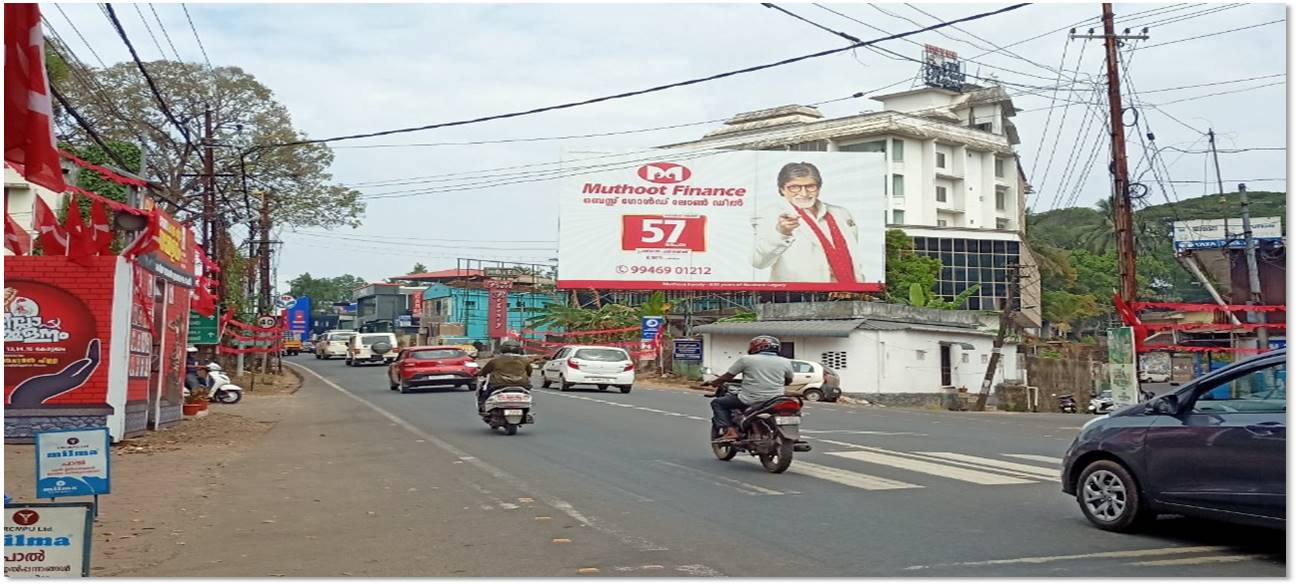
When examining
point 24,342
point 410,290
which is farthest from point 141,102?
point 410,290

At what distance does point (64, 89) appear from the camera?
39469mm

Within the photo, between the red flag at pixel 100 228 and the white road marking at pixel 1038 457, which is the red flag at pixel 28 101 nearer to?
the red flag at pixel 100 228

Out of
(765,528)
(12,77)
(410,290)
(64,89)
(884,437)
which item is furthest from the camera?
(410,290)

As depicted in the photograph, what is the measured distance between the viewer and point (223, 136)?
142ft

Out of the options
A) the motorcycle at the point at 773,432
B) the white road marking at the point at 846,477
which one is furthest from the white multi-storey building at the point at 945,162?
the motorcycle at the point at 773,432

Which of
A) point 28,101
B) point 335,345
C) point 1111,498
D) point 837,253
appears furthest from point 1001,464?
point 335,345

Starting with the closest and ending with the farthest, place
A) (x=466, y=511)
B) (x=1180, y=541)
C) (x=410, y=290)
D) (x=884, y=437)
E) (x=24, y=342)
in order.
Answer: (x=1180, y=541)
(x=466, y=511)
(x=24, y=342)
(x=884, y=437)
(x=410, y=290)

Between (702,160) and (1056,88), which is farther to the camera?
(702,160)

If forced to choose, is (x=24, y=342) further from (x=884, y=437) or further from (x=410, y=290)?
(x=410, y=290)

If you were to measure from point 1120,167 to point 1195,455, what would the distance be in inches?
864

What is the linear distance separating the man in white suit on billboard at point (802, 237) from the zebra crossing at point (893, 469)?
38.3m

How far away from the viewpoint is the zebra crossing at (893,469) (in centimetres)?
1184

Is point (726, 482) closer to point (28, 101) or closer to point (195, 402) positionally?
point (28, 101)

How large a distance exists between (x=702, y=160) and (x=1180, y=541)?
46.0 meters
